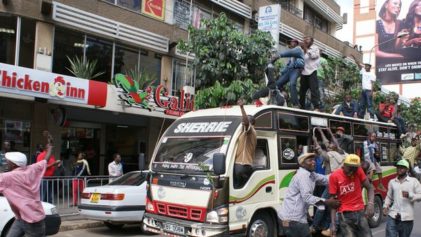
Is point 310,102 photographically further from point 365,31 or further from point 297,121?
point 365,31

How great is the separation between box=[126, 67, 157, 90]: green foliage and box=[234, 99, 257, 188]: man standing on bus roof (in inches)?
411

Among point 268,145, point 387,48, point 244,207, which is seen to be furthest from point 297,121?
point 387,48

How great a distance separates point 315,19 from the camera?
33.8 m

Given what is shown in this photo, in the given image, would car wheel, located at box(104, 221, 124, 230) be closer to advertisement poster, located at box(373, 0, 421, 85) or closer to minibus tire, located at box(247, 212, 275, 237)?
minibus tire, located at box(247, 212, 275, 237)

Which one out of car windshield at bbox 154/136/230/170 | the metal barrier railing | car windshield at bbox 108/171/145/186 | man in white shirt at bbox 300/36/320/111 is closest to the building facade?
the metal barrier railing

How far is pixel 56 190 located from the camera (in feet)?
38.0

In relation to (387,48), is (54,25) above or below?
below

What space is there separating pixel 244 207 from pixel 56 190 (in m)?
5.64

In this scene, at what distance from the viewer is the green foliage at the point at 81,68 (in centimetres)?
1608

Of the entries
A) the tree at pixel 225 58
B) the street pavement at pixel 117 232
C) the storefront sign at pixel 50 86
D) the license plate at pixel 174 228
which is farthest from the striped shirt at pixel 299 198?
the storefront sign at pixel 50 86

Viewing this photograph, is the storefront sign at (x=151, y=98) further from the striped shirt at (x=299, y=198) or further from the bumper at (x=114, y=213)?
the striped shirt at (x=299, y=198)

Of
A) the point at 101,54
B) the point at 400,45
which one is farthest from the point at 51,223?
the point at 400,45

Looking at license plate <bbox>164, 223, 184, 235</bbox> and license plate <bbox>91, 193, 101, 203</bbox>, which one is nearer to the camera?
license plate <bbox>164, 223, 184, 235</bbox>

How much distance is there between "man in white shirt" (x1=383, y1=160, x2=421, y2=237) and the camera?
7.24 meters
